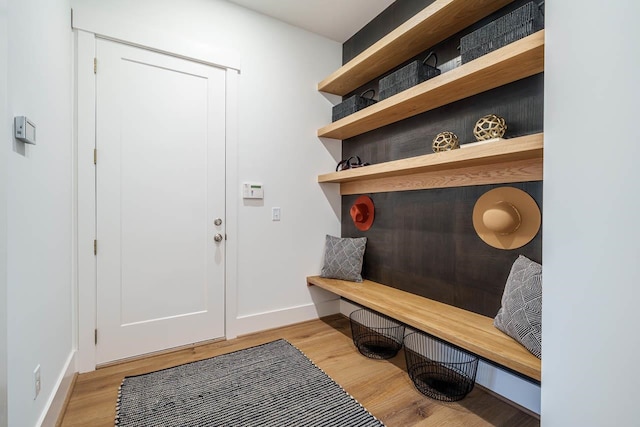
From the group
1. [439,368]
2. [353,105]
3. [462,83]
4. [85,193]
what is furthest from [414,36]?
[85,193]

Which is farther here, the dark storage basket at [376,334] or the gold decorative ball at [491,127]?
the dark storage basket at [376,334]

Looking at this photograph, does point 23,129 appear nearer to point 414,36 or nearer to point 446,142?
point 446,142

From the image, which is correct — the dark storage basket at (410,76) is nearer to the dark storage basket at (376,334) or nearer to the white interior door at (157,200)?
the white interior door at (157,200)

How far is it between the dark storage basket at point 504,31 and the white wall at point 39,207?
2069 mm

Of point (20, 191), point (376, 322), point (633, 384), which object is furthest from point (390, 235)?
point (20, 191)

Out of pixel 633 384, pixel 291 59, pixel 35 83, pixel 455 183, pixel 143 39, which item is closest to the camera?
pixel 633 384

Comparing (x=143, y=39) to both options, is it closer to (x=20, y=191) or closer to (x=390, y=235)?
(x=20, y=191)

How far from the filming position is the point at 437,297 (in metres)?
2.04

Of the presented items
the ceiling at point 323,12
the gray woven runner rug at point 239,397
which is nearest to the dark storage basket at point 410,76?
the ceiling at point 323,12

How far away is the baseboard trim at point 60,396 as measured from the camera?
1317 mm

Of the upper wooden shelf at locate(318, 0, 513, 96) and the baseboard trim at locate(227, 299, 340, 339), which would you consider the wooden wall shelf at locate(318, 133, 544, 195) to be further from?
the baseboard trim at locate(227, 299, 340, 339)

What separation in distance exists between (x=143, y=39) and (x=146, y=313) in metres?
2.00

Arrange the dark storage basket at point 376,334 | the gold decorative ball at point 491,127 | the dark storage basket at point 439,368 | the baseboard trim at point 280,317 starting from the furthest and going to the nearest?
the baseboard trim at point 280,317
the dark storage basket at point 376,334
the dark storage basket at point 439,368
the gold decorative ball at point 491,127

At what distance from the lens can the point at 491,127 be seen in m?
1.59
